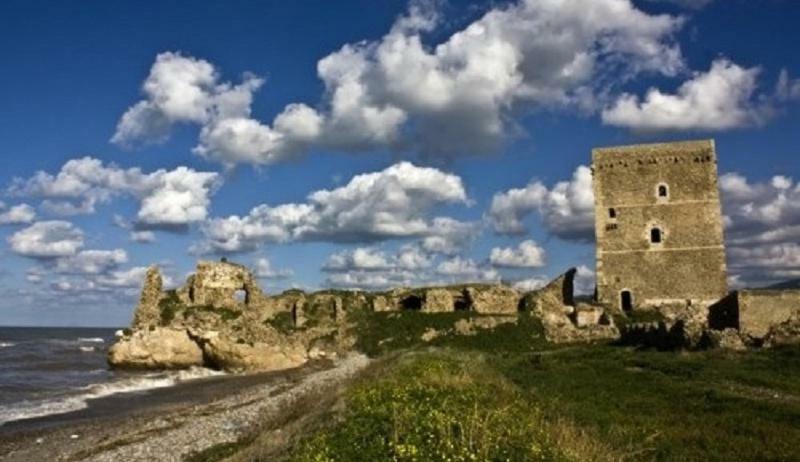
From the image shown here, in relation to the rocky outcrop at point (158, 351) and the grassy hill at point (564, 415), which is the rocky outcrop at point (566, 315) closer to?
the grassy hill at point (564, 415)

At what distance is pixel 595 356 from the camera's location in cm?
3294

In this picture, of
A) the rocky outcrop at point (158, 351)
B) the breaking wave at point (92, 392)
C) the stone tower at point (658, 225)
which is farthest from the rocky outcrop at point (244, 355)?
the stone tower at point (658, 225)

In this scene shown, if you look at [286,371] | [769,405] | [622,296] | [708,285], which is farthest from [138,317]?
[769,405]

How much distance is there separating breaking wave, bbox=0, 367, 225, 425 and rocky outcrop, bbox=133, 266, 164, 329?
7.65 m

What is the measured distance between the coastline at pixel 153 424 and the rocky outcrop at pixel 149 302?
16.8 metres

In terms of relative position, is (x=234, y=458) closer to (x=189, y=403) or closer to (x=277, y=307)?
(x=189, y=403)

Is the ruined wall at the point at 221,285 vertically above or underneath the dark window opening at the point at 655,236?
underneath

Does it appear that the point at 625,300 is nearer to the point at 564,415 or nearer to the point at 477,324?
the point at 477,324

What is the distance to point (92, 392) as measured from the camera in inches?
1512

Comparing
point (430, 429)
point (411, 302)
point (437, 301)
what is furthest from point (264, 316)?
point (430, 429)

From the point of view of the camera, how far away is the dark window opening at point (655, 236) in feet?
176

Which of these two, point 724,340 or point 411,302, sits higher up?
point 411,302

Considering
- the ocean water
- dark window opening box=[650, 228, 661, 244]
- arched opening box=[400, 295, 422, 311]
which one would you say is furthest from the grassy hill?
arched opening box=[400, 295, 422, 311]

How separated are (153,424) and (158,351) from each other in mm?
26845
